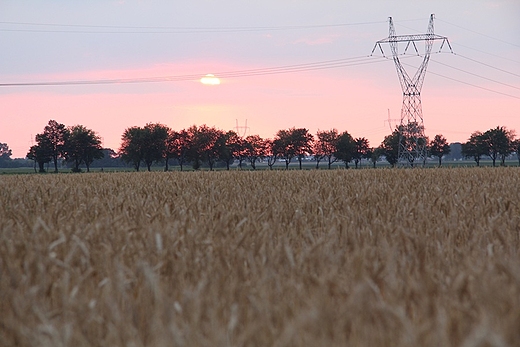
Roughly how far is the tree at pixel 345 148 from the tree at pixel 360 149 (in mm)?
1402

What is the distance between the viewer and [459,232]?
554 centimetres

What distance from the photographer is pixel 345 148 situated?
140625 millimetres

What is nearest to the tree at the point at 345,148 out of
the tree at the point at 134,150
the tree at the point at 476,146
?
the tree at the point at 476,146

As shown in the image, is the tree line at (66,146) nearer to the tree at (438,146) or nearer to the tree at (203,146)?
the tree at (203,146)

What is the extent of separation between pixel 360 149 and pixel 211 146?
140 feet

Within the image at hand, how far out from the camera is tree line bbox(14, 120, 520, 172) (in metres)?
115

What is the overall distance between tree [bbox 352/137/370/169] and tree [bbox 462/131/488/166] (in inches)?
980

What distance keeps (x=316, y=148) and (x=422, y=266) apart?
151 m

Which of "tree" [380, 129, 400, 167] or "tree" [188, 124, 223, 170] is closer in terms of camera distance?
"tree" [188, 124, 223, 170]

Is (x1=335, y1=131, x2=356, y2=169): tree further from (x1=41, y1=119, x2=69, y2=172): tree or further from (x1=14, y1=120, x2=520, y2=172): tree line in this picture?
(x1=41, y1=119, x2=69, y2=172): tree

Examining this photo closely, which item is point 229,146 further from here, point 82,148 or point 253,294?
point 253,294

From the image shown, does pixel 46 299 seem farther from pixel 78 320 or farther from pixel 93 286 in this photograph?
pixel 78 320

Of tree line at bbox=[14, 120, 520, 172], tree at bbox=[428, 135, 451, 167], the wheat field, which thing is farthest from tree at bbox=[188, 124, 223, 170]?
the wheat field

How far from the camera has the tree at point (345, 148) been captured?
461 ft
